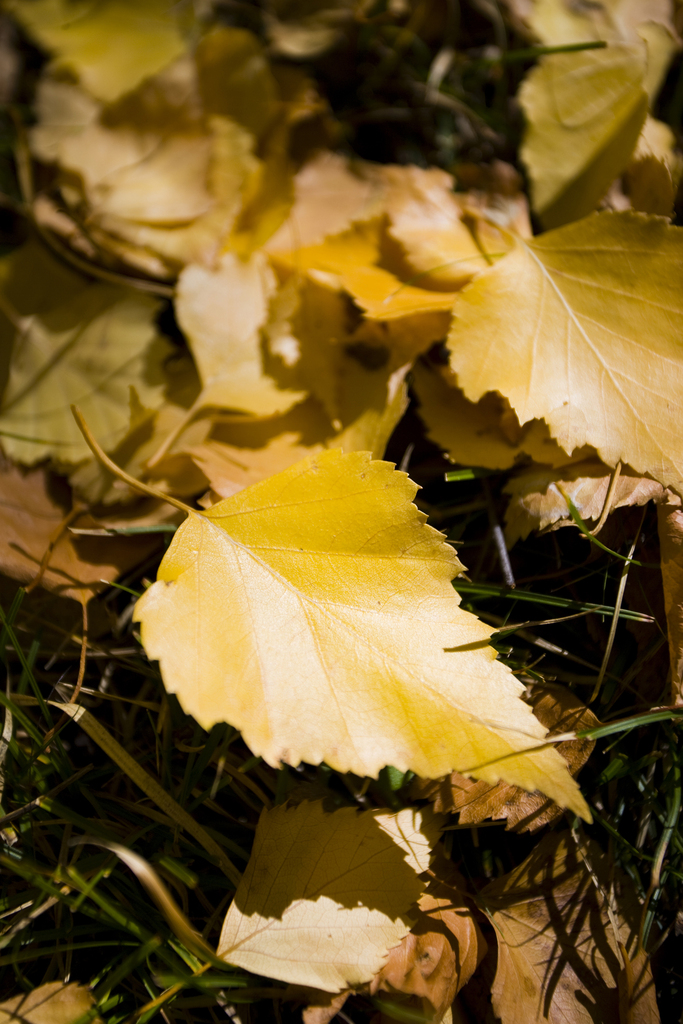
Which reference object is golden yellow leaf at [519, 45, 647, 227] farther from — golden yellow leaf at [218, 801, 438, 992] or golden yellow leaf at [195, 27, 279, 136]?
golden yellow leaf at [218, 801, 438, 992]

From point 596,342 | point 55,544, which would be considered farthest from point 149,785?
point 596,342

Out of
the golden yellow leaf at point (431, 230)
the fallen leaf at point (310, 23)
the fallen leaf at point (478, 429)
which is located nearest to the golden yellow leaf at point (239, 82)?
the fallen leaf at point (310, 23)

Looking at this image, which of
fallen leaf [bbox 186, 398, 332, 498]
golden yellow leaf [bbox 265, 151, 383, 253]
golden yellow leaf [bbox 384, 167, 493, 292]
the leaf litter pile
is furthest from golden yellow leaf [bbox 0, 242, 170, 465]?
golden yellow leaf [bbox 384, 167, 493, 292]

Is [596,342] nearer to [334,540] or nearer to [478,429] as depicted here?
[478,429]

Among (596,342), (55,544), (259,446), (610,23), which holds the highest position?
(610,23)

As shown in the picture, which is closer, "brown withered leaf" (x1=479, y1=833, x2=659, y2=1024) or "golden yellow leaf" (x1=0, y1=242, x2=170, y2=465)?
"brown withered leaf" (x1=479, y1=833, x2=659, y2=1024)

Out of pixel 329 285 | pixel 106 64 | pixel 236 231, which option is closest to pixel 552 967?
pixel 329 285

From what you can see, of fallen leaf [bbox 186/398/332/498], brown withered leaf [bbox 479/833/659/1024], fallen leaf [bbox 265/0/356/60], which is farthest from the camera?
fallen leaf [bbox 265/0/356/60]
